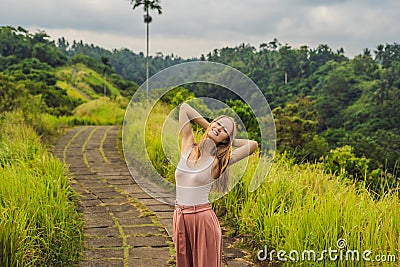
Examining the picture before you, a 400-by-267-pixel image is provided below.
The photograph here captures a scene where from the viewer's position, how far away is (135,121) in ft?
20.7

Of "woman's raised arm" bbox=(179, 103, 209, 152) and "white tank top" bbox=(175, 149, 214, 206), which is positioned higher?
"woman's raised arm" bbox=(179, 103, 209, 152)

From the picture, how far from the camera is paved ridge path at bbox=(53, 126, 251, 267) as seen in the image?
311cm

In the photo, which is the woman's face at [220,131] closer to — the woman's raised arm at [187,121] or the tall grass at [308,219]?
the woman's raised arm at [187,121]

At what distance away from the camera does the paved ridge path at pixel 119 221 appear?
3.11 metres

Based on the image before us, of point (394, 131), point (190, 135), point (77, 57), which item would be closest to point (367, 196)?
point (190, 135)

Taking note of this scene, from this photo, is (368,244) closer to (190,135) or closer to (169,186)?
(190,135)

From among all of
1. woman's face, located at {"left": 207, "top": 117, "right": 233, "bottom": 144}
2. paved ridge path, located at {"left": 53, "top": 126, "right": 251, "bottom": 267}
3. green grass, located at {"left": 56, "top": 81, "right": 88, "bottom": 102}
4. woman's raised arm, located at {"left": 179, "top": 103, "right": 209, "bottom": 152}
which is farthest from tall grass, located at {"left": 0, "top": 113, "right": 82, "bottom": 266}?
green grass, located at {"left": 56, "top": 81, "right": 88, "bottom": 102}

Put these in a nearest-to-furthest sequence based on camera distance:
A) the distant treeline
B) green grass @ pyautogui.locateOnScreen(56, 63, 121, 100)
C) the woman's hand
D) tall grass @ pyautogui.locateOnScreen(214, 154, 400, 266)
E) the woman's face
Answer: the woman's face
the woman's hand
tall grass @ pyautogui.locateOnScreen(214, 154, 400, 266)
the distant treeline
green grass @ pyautogui.locateOnScreen(56, 63, 121, 100)

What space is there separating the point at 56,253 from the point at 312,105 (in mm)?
29539

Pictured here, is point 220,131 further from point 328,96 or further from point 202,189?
point 328,96

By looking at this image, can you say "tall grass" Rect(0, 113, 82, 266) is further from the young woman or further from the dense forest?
the dense forest

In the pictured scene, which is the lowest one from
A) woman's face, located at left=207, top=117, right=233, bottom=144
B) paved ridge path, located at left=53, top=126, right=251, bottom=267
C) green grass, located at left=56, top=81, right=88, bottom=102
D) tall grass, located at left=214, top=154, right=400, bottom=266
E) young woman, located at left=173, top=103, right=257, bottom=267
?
paved ridge path, located at left=53, top=126, right=251, bottom=267

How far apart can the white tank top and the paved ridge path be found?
3.02 feet

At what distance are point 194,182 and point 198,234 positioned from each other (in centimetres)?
27
